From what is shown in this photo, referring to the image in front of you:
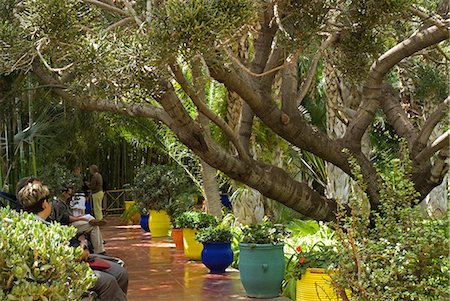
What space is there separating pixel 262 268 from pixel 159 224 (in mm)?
8369

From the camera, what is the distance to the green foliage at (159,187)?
1620cm

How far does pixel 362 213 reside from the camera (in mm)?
5578

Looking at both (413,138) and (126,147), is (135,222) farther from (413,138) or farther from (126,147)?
(413,138)

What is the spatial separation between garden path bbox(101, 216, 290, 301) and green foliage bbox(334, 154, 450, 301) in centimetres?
297

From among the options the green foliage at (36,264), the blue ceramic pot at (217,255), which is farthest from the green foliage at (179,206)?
the green foliage at (36,264)

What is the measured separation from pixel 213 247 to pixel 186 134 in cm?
466

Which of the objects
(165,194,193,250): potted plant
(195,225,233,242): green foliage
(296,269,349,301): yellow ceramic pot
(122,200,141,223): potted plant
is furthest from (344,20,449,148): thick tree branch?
(122,200,141,223): potted plant

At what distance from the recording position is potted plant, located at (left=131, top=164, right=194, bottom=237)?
16219 millimetres

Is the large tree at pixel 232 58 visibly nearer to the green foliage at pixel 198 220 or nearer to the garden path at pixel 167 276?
the garden path at pixel 167 276

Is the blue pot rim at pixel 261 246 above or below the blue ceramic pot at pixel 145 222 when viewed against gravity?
above

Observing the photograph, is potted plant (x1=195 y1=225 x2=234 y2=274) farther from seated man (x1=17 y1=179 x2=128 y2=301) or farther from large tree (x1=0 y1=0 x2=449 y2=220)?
seated man (x1=17 y1=179 x2=128 y2=301)

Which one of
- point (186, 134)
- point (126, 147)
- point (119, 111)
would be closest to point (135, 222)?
point (126, 147)

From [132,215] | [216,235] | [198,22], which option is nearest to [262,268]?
[216,235]

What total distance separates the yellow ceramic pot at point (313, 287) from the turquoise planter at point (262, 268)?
1.04 metres
